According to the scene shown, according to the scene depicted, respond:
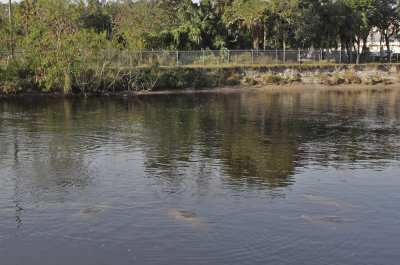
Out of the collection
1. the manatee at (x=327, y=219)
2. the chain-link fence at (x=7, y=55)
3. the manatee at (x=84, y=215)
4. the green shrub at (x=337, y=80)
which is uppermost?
the chain-link fence at (x=7, y=55)

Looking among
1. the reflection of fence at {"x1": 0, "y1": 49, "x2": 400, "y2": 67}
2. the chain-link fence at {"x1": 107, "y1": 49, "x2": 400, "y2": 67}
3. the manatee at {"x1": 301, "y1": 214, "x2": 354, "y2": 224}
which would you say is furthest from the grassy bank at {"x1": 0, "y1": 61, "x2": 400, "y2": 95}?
the manatee at {"x1": 301, "y1": 214, "x2": 354, "y2": 224}

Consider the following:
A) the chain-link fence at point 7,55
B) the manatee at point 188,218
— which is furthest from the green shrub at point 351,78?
the manatee at point 188,218

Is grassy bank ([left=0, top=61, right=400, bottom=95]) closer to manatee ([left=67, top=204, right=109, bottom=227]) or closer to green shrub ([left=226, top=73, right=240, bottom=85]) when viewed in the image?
green shrub ([left=226, top=73, right=240, bottom=85])

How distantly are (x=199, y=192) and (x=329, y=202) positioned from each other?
3.20 metres

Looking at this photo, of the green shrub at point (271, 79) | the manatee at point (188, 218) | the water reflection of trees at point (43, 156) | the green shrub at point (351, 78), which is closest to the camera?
the manatee at point (188, 218)

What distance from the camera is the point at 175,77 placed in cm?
4334

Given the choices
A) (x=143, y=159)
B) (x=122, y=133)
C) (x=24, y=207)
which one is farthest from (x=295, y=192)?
(x=122, y=133)

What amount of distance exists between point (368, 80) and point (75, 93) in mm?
30413

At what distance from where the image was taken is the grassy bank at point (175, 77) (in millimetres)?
36750

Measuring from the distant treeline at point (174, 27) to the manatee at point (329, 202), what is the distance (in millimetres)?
28434

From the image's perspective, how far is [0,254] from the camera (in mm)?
8352

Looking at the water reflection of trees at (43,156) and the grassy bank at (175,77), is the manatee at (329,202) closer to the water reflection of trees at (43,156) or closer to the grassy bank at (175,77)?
the water reflection of trees at (43,156)

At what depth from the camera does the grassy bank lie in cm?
3675

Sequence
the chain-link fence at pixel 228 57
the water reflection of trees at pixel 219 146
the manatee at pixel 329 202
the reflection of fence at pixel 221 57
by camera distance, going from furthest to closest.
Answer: the chain-link fence at pixel 228 57
the reflection of fence at pixel 221 57
the water reflection of trees at pixel 219 146
the manatee at pixel 329 202
